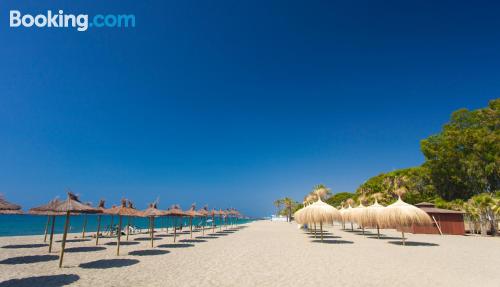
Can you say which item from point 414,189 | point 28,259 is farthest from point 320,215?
point 414,189

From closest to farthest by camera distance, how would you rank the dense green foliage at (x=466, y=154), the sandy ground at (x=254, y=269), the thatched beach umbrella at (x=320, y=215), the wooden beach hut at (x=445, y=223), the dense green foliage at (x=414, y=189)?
the sandy ground at (x=254, y=269) → the thatched beach umbrella at (x=320, y=215) → the wooden beach hut at (x=445, y=223) → the dense green foliage at (x=466, y=154) → the dense green foliage at (x=414, y=189)

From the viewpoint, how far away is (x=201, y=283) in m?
8.13

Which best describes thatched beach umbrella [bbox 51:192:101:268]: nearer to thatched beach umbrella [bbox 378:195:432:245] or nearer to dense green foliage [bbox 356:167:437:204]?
thatched beach umbrella [bbox 378:195:432:245]

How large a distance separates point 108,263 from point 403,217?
16.3 metres

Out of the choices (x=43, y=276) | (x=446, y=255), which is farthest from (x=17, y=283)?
(x=446, y=255)

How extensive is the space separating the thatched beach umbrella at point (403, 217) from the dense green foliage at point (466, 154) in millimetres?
21623

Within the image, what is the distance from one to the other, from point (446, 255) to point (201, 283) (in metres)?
12.2

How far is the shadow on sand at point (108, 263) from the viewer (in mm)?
10406

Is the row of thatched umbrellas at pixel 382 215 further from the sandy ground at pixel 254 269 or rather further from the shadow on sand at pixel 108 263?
the shadow on sand at pixel 108 263

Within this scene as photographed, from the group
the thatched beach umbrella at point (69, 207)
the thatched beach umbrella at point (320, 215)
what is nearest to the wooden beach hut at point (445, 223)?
the thatched beach umbrella at point (320, 215)

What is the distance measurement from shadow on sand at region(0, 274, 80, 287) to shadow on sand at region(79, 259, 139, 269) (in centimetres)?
165

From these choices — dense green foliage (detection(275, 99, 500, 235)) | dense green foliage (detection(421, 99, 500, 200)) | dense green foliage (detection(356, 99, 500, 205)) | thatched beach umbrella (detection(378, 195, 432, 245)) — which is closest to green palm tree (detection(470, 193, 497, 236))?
dense green foliage (detection(275, 99, 500, 235))

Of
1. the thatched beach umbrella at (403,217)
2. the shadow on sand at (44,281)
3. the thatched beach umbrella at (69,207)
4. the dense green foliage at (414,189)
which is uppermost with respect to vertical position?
the dense green foliage at (414,189)

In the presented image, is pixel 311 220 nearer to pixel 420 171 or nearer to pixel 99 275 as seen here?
pixel 99 275
